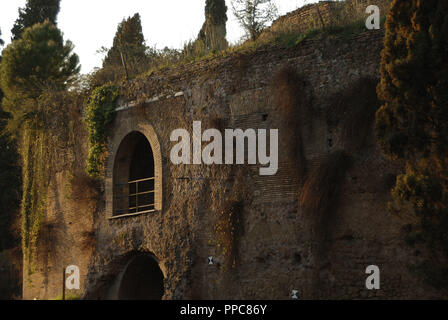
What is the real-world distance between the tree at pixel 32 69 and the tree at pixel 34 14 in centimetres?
524

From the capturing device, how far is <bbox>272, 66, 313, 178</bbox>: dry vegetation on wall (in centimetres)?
1317

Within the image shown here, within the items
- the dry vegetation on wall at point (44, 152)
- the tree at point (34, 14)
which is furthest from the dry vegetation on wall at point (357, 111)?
the tree at point (34, 14)

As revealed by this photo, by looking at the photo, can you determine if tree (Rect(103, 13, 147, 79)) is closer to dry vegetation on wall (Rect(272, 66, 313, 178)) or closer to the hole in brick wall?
dry vegetation on wall (Rect(272, 66, 313, 178))

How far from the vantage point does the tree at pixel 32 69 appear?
19500mm

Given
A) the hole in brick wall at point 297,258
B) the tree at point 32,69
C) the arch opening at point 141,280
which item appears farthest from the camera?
the tree at point 32,69

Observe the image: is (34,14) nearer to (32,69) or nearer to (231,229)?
(32,69)

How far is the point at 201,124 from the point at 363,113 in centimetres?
368

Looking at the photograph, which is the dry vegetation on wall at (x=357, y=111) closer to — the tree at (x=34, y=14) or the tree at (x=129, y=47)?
the tree at (x=129, y=47)

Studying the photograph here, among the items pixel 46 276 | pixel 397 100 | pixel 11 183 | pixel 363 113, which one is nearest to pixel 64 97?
pixel 46 276

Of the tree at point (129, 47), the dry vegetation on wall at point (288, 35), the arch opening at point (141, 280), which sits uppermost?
the tree at point (129, 47)

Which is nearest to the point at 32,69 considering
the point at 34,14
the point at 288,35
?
the point at 34,14

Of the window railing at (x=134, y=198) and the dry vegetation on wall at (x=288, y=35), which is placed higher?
the dry vegetation on wall at (x=288, y=35)

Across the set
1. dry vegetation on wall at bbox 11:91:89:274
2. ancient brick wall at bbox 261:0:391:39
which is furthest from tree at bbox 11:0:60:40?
ancient brick wall at bbox 261:0:391:39

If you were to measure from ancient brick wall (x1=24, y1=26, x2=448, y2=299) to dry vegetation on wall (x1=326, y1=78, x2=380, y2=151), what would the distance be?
6.5 inches
